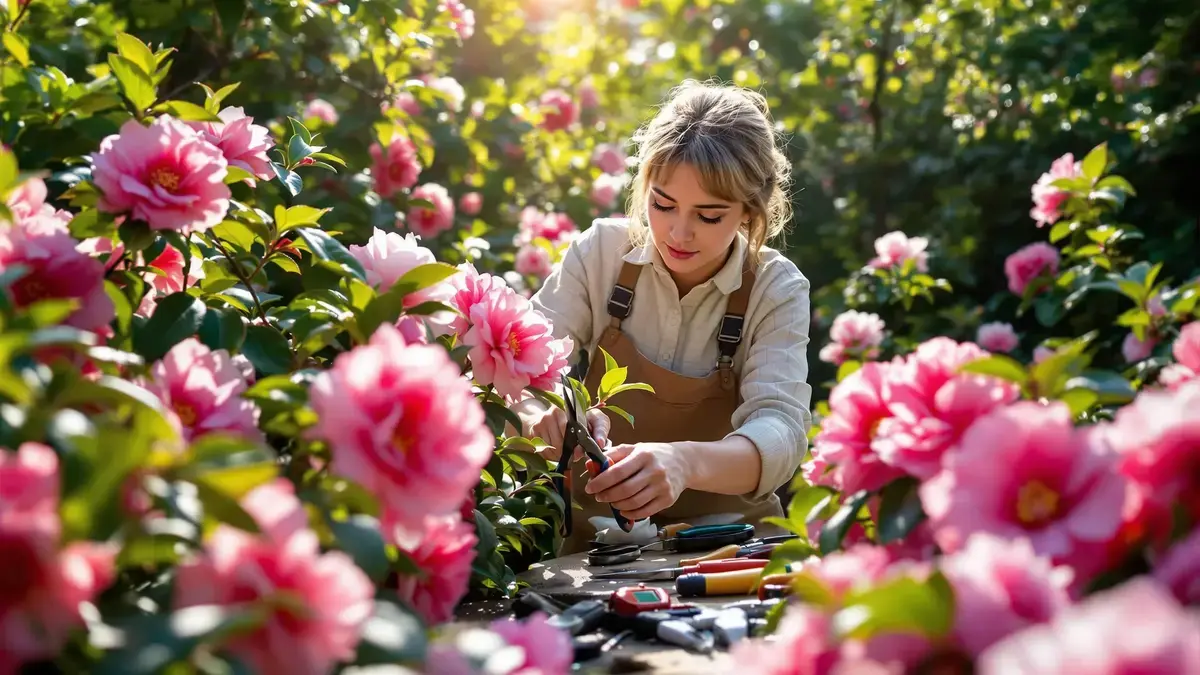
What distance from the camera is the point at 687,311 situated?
259cm

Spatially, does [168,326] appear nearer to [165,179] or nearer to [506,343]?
[165,179]

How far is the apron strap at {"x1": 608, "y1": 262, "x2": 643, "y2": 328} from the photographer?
2564 millimetres

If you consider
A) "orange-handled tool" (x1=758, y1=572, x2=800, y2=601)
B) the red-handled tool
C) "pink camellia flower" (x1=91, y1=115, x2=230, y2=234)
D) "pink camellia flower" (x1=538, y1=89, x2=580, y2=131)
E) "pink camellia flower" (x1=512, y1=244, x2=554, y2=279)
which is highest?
"pink camellia flower" (x1=538, y1=89, x2=580, y2=131)

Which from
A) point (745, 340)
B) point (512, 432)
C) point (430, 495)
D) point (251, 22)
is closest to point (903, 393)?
point (430, 495)

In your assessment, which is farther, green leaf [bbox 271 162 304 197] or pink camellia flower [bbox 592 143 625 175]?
pink camellia flower [bbox 592 143 625 175]

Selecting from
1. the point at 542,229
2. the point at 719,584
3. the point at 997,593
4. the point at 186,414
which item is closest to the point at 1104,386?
the point at 997,593

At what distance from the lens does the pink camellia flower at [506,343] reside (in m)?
1.40

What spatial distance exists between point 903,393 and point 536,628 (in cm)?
35

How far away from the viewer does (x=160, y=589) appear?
778mm

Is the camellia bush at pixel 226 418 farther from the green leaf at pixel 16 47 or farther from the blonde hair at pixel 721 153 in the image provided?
the blonde hair at pixel 721 153

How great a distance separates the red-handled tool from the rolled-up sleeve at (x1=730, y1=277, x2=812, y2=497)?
1.85ft

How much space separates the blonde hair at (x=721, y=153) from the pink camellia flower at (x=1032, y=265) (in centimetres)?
131

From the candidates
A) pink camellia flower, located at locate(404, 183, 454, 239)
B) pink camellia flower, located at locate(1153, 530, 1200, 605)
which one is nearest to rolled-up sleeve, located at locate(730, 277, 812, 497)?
pink camellia flower, located at locate(404, 183, 454, 239)

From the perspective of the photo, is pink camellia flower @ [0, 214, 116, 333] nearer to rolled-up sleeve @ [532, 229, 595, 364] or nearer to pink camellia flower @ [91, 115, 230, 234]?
pink camellia flower @ [91, 115, 230, 234]
